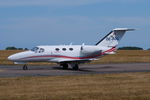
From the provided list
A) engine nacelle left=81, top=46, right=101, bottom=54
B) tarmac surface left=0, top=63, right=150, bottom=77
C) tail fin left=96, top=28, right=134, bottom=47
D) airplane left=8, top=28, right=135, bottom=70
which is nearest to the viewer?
tarmac surface left=0, top=63, right=150, bottom=77

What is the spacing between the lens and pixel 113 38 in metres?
36.0

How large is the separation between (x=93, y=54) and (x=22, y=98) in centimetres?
2021

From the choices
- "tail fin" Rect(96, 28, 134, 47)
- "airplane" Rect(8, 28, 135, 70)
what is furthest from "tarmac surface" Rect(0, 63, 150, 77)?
"tail fin" Rect(96, 28, 134, 47)

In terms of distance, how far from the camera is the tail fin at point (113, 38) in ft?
117

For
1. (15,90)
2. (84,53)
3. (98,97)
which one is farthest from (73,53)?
(98,97)

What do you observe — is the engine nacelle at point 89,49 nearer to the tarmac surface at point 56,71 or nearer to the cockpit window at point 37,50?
the tarmac surface at point 56,71

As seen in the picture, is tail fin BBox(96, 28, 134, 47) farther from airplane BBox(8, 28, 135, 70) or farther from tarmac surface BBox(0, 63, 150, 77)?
tarmac surface BBox(0, 63, 150, 77)

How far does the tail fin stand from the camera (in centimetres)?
3578

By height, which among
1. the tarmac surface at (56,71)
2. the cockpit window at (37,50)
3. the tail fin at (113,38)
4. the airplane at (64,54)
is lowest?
the tarmac surface at (56,71)

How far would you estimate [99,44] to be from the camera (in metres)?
36.1

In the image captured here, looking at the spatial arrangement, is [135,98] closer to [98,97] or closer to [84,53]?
[98,97]

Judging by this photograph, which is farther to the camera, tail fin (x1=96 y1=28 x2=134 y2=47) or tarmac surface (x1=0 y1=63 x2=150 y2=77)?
tail fin (x1=96 y1=28 x2=134 y2=47)

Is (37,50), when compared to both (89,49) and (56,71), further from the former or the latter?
(89,49)

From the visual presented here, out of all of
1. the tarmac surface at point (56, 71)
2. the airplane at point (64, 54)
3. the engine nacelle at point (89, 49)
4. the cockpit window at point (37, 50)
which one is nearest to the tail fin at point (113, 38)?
the airplane at point (64, 54)
